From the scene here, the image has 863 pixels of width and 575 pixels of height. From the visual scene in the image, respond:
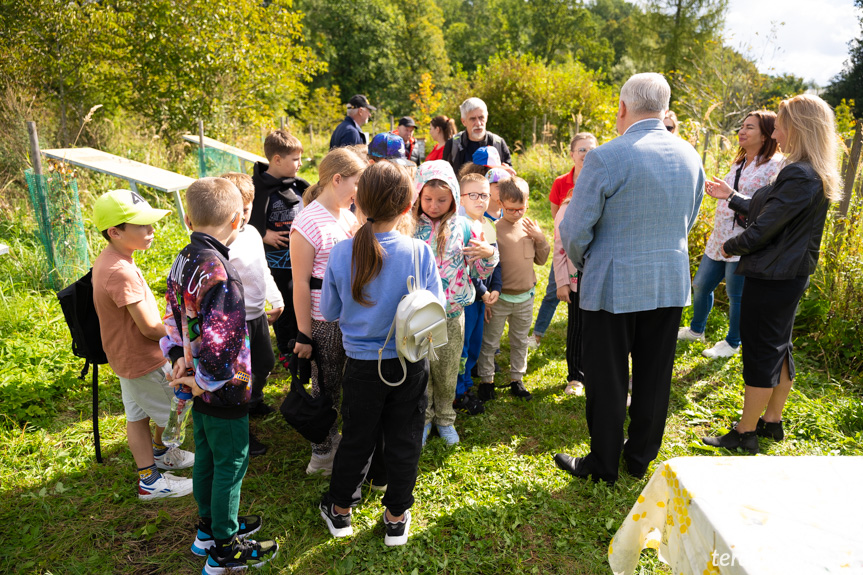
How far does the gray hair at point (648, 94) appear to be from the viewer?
2.60 m

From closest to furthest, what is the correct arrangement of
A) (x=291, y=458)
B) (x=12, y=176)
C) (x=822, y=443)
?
(x=291, y=458) < (x=822, y=443) < (x=12, y=176)

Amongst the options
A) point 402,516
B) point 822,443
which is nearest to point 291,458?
point 402,516

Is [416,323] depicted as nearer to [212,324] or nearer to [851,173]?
[212,324]

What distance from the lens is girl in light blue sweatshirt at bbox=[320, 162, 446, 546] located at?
2.25 metres

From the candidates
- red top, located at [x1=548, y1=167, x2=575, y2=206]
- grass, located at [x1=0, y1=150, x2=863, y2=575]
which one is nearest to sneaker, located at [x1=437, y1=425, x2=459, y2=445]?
grass, located at [x1=0, y1=150, x2=863, y2=575]

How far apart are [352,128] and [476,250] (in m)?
3.88

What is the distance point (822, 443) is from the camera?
3.46 metres

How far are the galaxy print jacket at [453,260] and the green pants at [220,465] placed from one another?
1.36 meters

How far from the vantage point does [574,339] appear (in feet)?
12.8

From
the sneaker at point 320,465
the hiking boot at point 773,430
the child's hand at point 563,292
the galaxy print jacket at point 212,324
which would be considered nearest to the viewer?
the galaxy print jacket at point 212,324

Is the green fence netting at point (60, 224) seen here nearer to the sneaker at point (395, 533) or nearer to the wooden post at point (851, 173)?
Result: the sneaker at point (395, 533)

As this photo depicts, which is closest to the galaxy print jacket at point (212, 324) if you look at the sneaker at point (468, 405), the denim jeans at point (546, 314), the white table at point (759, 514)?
the white table at point (759, 514)

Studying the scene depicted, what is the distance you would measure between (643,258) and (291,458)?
233cm

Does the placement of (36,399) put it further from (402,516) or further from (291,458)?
(402,516)
